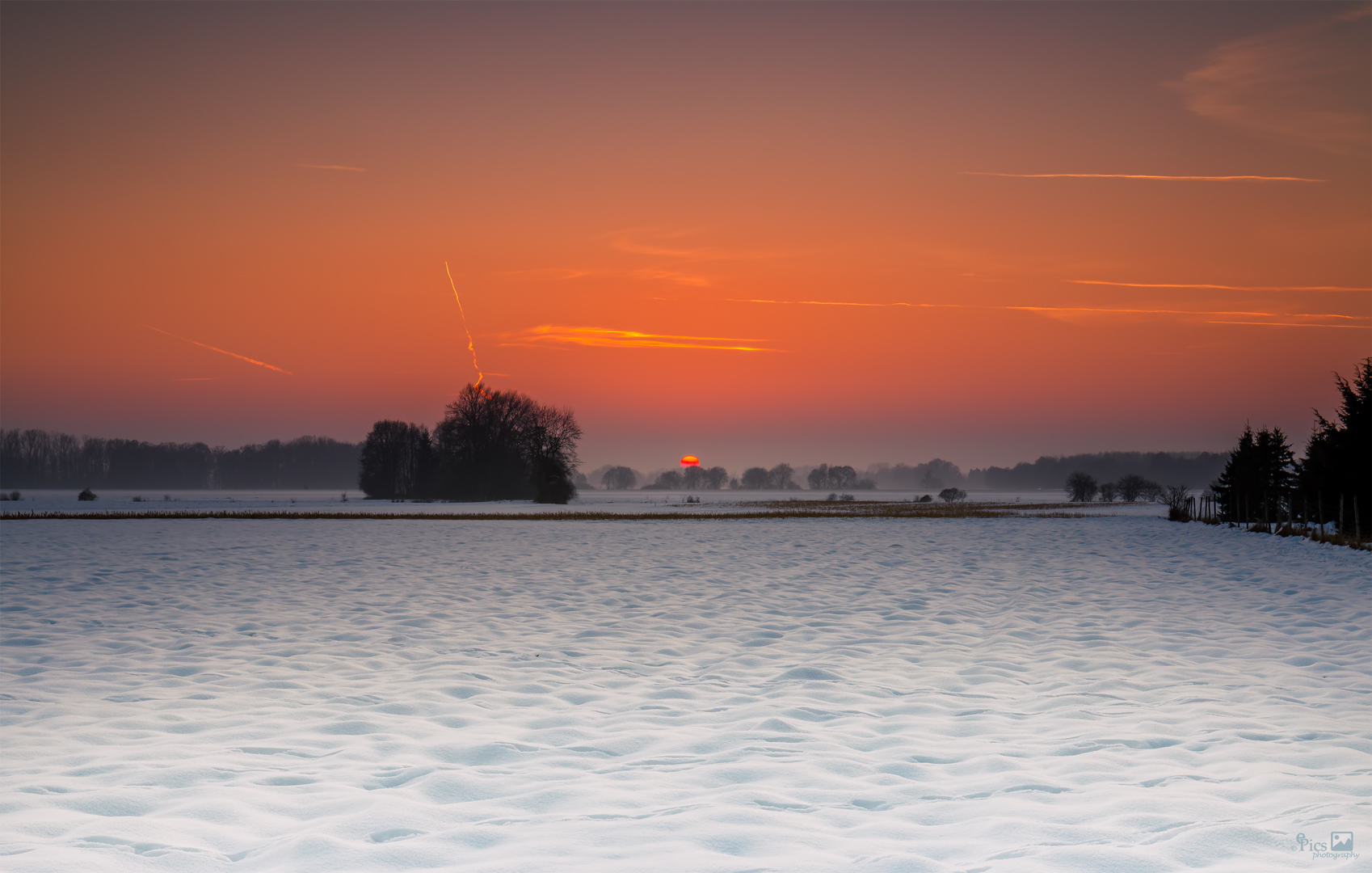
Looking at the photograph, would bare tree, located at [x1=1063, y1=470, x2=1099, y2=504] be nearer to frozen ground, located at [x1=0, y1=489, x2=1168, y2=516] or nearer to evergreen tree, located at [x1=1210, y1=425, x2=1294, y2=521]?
frozen ground, located at [x1=0, y1=489, x2=1168, y2=516]

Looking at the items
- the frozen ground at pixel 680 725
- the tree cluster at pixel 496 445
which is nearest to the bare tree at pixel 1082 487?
the tree cluster at pixel 496 445

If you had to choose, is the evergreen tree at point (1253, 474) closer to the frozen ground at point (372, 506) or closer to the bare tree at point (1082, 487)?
the frozen ground at point (372, 506)

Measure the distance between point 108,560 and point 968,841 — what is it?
18.5 metres

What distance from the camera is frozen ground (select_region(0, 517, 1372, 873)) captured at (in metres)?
3.99

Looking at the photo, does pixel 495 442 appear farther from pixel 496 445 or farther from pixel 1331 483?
pixel 1331 483

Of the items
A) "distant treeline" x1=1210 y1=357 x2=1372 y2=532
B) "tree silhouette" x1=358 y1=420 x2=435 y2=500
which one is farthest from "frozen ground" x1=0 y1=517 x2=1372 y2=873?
"tree silhouette" x1=358 y1=420 x2=435 y2=500

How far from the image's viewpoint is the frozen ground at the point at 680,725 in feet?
13.1

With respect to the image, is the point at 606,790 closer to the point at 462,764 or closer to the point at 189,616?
the point at 462,764

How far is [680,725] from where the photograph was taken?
624cm

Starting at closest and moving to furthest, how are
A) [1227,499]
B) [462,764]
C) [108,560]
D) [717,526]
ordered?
[462,764] < [108,560] < [717,526] < [1227,499]

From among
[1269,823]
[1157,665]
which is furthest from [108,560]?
[1269,823]

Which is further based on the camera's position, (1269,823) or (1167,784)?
(1167,784)

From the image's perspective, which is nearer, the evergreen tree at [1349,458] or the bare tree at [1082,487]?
the evergreen tree at [1349,458]

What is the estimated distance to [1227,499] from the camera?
38.7 meters
